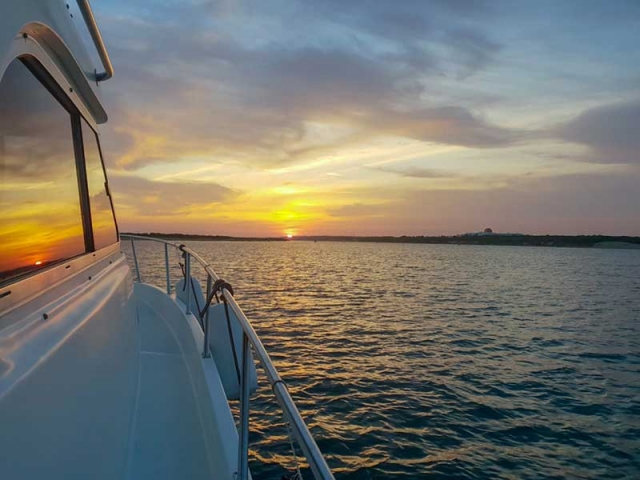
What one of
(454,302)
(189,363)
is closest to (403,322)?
(454,302)

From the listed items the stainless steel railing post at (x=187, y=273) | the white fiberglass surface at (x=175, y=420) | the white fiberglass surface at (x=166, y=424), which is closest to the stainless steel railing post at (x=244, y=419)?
the white fiberglass surface at (x=175, y=420)

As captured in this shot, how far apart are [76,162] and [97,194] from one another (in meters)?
0.63

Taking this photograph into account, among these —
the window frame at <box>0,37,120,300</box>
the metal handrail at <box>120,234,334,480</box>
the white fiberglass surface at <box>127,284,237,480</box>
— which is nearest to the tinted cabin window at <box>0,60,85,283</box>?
the window frame at <box>0,37,120,300</box>

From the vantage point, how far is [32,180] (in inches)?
67.5

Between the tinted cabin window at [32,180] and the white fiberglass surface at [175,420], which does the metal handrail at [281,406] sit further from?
the tinted cabin window at [32,180]

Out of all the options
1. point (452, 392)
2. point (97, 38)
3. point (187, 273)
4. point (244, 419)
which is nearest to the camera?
point (244, 419)

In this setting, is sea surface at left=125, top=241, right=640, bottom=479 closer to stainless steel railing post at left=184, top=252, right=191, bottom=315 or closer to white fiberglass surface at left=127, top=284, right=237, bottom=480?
white fiberglass surface at left=127, top=284, right=237, bottom=480

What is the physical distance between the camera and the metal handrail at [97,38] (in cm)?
275

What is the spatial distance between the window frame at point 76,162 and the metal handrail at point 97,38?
0.36m

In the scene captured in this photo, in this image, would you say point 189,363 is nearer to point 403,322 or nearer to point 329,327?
point 329,327

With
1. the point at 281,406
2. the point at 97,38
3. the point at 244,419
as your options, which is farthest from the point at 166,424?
the point at 97,38

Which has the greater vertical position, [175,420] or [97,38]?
[97,38]

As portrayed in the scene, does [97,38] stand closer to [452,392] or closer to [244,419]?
[244,419]

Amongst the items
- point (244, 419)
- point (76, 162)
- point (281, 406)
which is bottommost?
point (244, 419)
